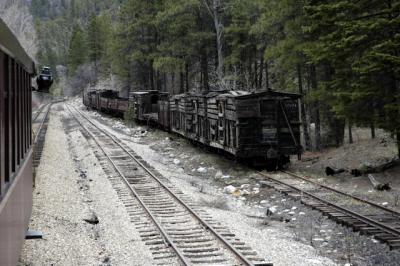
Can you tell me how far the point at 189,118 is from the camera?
78.9 feet

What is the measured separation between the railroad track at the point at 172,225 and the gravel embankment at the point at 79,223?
12.3 inches

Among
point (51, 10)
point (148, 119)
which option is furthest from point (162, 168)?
point (51, 10)

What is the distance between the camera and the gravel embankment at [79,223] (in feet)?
27.6

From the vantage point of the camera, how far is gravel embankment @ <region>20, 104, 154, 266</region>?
27.6 ft

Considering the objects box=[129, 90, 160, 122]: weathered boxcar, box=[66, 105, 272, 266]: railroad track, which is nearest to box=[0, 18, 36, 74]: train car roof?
box=[66, 105, 272, 266]: railroad track

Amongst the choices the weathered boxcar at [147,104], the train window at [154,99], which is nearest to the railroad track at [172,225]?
the weathered boxcar at [147,104]

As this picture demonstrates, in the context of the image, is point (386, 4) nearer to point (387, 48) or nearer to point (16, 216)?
point (387, 48)

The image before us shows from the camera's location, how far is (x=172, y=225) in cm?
1052

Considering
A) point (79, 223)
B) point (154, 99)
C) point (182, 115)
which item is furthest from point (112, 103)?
point (79, 223)

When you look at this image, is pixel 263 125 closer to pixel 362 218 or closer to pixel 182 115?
pixel 362 218

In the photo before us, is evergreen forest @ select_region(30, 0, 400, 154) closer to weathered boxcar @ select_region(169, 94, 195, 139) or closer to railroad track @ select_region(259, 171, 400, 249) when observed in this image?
railroad track @ select_region(259, 171, 400, 249)

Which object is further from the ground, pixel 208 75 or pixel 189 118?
pixel 208 75

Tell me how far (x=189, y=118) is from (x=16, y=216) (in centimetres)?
1842

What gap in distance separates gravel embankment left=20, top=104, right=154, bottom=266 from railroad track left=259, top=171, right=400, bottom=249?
4263 millimetres
